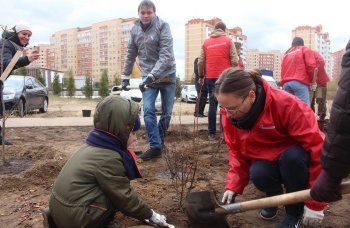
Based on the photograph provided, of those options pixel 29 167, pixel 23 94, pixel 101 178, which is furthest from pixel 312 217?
pixel 23 94

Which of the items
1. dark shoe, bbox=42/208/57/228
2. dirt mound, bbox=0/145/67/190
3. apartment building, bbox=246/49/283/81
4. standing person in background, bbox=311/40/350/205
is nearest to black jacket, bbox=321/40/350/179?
standing person in background, bbox=311/40/350/205

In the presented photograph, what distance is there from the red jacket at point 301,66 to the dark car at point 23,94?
702 cm

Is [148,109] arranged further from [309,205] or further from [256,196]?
[309,205]

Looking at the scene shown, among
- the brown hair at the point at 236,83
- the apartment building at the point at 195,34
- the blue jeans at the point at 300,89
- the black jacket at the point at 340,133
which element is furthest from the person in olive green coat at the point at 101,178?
the apartment building at the point at 195,34

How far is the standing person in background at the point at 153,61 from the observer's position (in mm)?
4285

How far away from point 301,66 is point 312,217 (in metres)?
3.91

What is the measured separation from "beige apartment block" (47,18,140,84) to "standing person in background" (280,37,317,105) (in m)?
56.3

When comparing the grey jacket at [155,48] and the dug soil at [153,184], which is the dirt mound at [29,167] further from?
the grey jacket at [155,48]

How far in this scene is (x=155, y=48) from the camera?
4488 millimetres

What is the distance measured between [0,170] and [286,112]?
9.90 feet

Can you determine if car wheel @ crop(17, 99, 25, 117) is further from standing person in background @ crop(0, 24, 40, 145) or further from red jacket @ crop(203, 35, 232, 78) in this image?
red jacket @ crop(203, 35, 232, 78)

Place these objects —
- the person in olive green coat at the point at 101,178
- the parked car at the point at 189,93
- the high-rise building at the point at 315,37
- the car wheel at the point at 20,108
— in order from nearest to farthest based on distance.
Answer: the person in olive green coat at the point at 101,178 < the car wheel at the point at 20,108 < the parked car at the point at 189,93 < the high-rise building at the point at 315,37

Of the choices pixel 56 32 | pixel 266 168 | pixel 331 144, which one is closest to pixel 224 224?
pixel 266 168

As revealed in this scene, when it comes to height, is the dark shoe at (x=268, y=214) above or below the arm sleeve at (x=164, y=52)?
below
